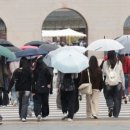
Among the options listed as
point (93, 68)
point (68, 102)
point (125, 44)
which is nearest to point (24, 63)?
point (68, 102)

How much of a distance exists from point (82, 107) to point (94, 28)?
734 inches

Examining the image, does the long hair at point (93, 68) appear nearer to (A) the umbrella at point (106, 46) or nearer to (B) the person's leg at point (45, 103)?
(A) the umbrella at point (106, 46)

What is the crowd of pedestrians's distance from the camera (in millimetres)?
14555

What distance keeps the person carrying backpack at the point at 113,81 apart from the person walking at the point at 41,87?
148cm

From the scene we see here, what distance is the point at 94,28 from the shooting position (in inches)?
1489

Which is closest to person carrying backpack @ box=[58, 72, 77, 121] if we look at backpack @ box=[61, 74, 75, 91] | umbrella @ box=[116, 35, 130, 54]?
backpack @ box=[61, 74, 75, 91]

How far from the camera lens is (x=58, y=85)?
48.4 feet

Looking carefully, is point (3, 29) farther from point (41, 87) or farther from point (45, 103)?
point (41, 87)

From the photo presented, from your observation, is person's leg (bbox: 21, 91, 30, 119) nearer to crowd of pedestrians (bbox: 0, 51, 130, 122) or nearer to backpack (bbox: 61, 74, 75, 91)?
crowd of pedestrians (bbox: 0, 51, 130, 122)

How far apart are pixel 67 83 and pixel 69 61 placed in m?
0.51

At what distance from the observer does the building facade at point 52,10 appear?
123ft

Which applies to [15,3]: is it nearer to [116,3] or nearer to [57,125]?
[116,3]

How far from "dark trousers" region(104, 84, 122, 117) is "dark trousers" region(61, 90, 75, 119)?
1.16m

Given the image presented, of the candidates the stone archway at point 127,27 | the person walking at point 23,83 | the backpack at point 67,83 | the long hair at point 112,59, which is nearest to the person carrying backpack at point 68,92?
the backpack at point 67,83
